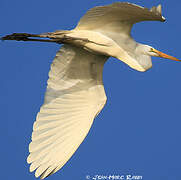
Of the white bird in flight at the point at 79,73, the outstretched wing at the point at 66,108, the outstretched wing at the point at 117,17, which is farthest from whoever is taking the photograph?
the outstretched wing at the point at 66,108

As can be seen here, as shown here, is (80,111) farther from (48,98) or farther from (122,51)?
(122,51)

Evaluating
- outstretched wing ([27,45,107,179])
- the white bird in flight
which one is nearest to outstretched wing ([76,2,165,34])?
the white bird in flight

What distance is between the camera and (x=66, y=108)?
8.55 m

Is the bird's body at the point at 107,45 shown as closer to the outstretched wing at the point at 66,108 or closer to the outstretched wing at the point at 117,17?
the outstretched wing at the point at 117,17

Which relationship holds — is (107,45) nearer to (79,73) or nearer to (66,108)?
(79,73)

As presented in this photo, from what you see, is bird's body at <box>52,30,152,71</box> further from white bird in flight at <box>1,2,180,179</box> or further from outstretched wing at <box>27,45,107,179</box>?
outstretched wing at <box>27,45,107,179</box>

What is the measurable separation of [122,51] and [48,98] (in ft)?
4.68

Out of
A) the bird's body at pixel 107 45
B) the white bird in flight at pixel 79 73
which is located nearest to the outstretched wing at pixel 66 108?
the white bird in flight at pixel 79 73

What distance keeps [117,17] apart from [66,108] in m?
1.68

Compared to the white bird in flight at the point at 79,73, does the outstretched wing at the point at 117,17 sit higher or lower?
higher

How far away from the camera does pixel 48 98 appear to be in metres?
8.55

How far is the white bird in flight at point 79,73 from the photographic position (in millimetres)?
7809

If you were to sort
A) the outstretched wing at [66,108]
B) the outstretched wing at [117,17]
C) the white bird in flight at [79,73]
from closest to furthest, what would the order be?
the outstretched wing at [117,17]
the white bird in flight at [79,73]
the outstretched wing at [66,108]

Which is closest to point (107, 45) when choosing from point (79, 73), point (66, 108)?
point (79, 73)
